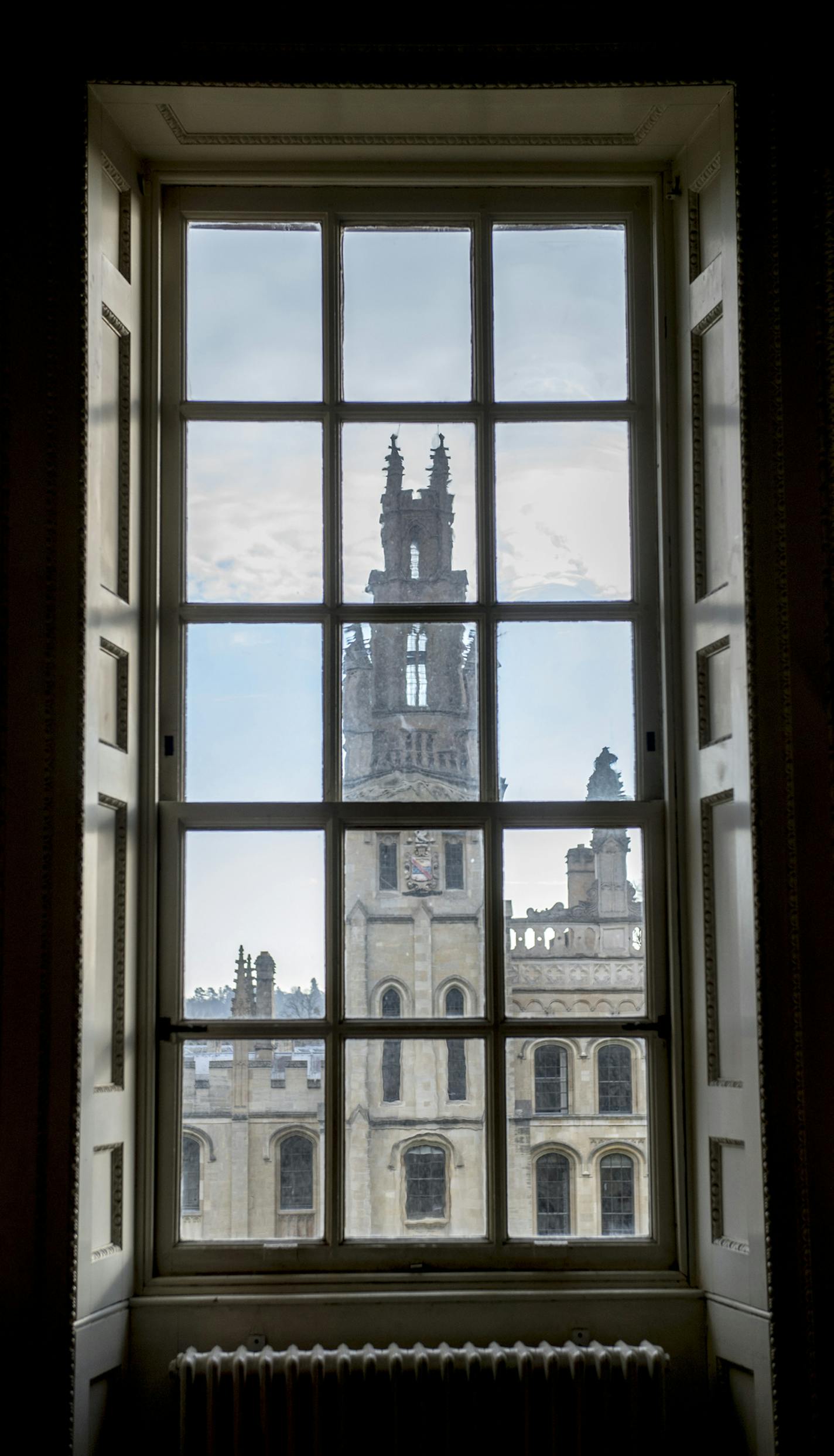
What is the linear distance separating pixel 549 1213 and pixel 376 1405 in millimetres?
477

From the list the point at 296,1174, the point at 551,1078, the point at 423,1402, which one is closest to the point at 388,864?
the point at 551,1078

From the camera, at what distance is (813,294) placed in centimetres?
229

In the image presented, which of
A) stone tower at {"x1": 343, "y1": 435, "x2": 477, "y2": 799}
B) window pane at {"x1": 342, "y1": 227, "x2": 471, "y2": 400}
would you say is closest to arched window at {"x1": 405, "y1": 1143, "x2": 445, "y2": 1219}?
stone tower at {"x1": 343, "y1": 435, "x2": 477, "y2": 799}

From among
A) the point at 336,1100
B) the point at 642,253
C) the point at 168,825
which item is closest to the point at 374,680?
the point at 168,825

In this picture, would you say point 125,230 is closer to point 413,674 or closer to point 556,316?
point 556,316

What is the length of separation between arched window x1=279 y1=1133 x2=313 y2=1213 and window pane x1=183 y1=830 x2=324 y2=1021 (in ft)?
0.82

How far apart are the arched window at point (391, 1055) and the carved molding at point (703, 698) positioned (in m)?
0.80

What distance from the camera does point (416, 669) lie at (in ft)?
8.45

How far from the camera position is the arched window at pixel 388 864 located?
99.0 inches

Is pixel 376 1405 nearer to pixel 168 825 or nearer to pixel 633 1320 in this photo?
pixel 633 1320

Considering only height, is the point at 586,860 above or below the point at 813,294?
below

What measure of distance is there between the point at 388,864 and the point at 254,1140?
610mm

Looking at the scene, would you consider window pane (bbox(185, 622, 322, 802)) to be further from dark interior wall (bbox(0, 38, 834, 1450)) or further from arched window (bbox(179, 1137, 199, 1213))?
arched window (bbox(179, 1137, 199, 1213))

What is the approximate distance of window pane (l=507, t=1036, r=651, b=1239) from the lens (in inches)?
95.8
